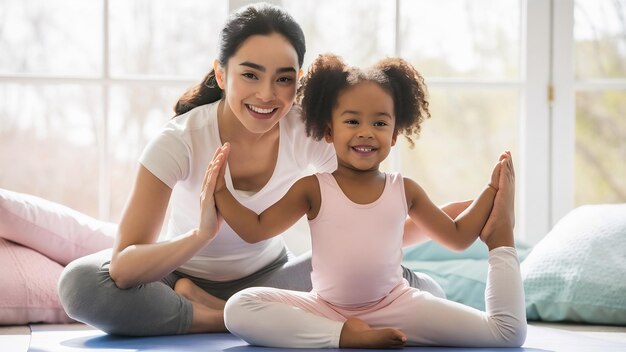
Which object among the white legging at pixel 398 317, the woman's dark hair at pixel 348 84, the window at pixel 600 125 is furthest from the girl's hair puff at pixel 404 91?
the window at pixel 600 125

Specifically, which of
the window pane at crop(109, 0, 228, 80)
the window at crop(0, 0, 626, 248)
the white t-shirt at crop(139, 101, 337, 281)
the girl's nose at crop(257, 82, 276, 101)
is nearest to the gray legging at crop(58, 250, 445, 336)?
the white t-shirt at crop(139, 101, 337, 281)

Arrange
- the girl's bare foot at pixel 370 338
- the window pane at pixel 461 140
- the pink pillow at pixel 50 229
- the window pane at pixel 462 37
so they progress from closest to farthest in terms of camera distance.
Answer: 1. the girl's bare foot at pixel 370 338
2. the pink pillow at pixel 50 229
3. the window pane at pixel 462 37
4. the window pane at pixel 461 140

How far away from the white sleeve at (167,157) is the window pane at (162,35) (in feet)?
12.5

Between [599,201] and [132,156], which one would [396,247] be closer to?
[132,156]

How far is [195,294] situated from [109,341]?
0.85 feet

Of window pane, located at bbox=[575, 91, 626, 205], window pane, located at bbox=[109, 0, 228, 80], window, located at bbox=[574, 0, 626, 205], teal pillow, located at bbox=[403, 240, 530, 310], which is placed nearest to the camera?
teal pillow, located at bbox=[403, 240, 530, 310]

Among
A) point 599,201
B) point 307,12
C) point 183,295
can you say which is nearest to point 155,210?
point 183,295

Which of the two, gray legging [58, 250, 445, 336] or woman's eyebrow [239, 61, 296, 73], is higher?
woman's eyebrow [239, 61, 296, 73]

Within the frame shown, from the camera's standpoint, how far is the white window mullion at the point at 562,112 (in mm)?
3359

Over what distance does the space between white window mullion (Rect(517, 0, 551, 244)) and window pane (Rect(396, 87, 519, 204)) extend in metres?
4.38

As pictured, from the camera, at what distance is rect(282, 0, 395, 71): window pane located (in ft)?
21.3

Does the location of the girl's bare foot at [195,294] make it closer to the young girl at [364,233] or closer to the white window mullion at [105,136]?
the young girl at [364,233]

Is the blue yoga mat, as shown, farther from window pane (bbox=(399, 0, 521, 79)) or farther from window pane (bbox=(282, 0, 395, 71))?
window pane (bbox=(399, 0, 521, 79))

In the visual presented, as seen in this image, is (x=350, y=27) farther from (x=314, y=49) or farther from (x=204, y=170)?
(x=204, y=170)
